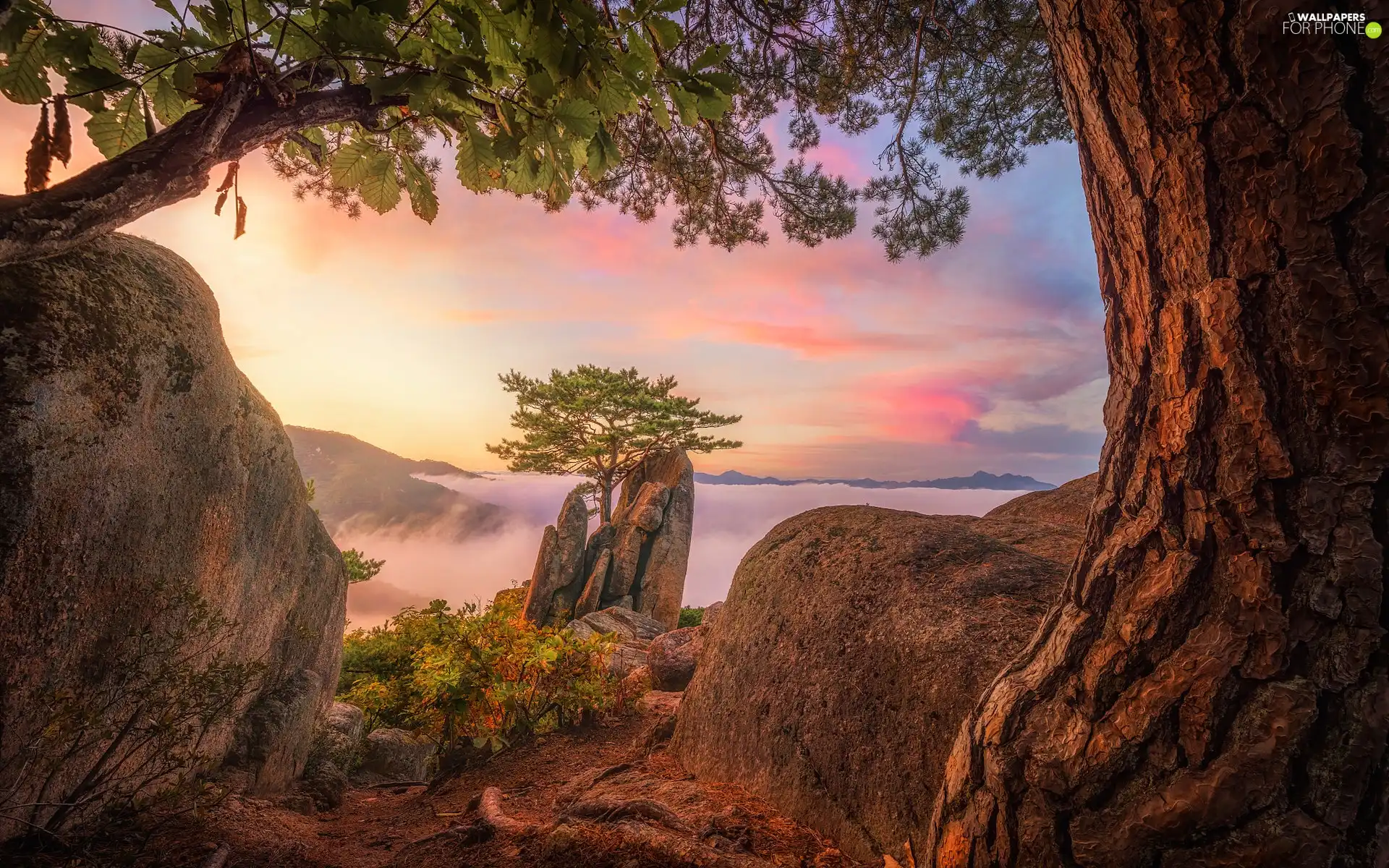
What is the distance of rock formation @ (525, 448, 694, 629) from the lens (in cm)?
1734

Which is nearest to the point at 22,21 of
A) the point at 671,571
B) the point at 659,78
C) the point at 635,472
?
the point at 659,78

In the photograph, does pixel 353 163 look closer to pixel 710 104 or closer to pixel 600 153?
pixel 600 153

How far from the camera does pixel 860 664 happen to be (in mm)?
3074

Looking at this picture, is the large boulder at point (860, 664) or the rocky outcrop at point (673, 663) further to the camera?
the rocky outcrop at point (673, 663)

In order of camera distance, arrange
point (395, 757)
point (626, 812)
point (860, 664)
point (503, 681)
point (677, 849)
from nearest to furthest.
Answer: point (677, 849)
point (626, 812)
point (860, 664)
point (503, 681)
point (395, 757)

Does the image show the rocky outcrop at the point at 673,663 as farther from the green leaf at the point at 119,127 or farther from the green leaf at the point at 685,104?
the green leaf at the point at 119,127

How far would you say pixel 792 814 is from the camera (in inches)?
116

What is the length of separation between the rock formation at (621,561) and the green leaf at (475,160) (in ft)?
54.4

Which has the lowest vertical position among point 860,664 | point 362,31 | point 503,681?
point 503,681

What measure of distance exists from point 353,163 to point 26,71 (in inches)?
38.5

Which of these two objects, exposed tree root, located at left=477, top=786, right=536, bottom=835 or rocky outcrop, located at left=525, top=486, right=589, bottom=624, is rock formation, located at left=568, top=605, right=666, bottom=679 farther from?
exposed tree root, located at left=477, top=786, right=536, bottom=835

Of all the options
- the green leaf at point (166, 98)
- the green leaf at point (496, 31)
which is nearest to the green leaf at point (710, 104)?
the green leaf at point (496, 31)

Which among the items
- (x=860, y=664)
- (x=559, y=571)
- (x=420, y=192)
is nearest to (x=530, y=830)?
(x=860, y=664)

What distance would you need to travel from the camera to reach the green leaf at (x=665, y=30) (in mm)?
1435
